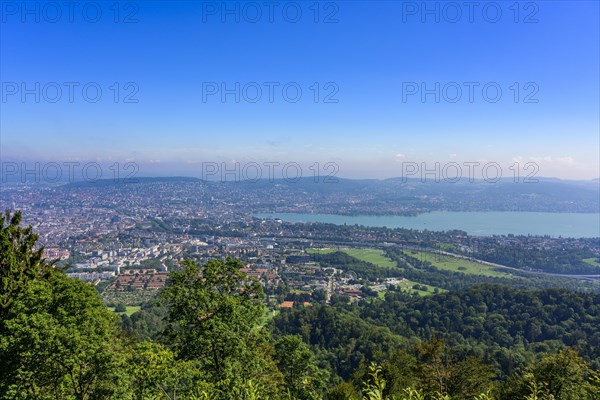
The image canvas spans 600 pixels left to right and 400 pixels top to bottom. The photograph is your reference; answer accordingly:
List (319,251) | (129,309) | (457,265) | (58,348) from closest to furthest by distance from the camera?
(58,348)
(129,309)
(457,265)
(319,251)

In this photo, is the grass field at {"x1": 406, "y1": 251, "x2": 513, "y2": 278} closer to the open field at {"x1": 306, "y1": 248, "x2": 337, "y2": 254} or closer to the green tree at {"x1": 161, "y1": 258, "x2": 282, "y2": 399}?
the open field at {"x1": 306, "y1": 248, "x2": 337, "y2": 254}

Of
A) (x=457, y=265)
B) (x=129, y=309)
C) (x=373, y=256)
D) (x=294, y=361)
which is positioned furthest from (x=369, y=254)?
(x=294, y=361)

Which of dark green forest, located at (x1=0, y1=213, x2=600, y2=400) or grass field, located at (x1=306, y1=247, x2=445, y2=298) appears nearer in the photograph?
dark green forest, located at (x1=0, y1=213, x2=600, y2=400)

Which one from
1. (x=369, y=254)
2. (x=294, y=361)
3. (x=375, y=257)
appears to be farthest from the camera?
(x=369, y=254)

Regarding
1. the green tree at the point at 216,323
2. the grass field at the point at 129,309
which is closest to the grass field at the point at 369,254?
the grass field at the point at 129,309

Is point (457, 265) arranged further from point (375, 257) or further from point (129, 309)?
point (129, 309)

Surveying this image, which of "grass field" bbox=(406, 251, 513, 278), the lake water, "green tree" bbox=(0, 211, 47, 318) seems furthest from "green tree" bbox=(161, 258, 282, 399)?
the lake water

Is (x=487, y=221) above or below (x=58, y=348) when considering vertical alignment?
below
